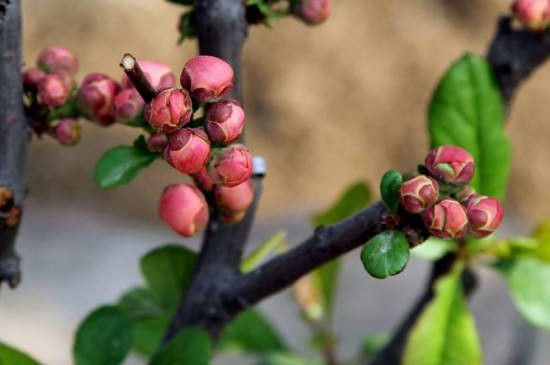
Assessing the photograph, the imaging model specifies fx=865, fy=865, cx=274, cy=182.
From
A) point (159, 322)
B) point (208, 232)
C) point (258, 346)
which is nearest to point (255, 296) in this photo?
point (208, 232)

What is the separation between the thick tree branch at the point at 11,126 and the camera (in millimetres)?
583

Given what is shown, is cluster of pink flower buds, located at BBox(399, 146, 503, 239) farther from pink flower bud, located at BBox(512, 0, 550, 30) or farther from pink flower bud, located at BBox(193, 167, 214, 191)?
pink flower bud, located at BBox(512, 0, 550, 30)

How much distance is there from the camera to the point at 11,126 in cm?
60

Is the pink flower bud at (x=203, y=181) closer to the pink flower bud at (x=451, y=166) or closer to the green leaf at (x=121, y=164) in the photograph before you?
the green leaf at (x=121, y=164)

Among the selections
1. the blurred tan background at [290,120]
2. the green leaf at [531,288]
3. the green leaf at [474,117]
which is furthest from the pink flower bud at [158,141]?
the blurred tan background at [290,120]

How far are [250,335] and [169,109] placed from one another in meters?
0.72

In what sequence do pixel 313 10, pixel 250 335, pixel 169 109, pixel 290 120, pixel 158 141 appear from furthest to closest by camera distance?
pixel 290 120 < pixel 250 335 < pixel 313 10 < pixel 158 141 < pixel 169 109

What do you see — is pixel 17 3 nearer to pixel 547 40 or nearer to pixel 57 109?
pixel 57 109

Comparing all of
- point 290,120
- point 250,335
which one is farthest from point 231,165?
point 290,120

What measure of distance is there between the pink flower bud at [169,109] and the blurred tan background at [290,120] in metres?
2.00

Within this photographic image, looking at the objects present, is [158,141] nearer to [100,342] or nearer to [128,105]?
[128,105]

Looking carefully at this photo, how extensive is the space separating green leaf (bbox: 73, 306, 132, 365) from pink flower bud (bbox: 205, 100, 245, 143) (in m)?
0.28

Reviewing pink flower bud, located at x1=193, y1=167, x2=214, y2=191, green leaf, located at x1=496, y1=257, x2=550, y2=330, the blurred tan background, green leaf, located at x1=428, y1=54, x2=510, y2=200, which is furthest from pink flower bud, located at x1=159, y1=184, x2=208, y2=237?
the blurred tan background

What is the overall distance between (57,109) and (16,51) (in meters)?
0.06
